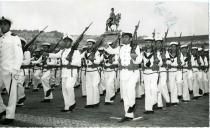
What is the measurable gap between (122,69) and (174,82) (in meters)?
3.34

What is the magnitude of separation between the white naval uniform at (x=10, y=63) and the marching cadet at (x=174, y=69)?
16.4 feet

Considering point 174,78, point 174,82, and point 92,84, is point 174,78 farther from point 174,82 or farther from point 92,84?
point 92,84

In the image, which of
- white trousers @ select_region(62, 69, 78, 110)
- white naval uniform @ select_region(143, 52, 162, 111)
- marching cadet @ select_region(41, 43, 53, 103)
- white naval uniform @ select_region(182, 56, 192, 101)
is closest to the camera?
white naval uniform @ select_region(143, 52, 162, 111)

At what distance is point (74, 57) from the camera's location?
29.2 feet

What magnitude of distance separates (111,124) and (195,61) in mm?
6976

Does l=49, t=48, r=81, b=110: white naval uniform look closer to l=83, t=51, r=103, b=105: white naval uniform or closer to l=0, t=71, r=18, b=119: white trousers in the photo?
l=83, t=51, r=103, b=105: white naval uniform

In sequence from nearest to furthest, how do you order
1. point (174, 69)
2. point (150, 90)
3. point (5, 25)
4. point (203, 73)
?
point (5, 25)
point (150, 90)
point (174, 69)
point (203, 73)

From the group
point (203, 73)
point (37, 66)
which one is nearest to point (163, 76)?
point (203, 73)

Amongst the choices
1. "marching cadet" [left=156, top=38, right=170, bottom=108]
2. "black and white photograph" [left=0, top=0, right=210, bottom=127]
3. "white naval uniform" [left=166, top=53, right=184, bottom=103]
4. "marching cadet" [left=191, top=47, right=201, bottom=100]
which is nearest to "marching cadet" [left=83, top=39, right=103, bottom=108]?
"black and white photograph" [left=0, top=0, right=210, bottom=127]

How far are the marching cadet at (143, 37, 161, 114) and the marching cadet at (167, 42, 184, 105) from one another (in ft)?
4.51

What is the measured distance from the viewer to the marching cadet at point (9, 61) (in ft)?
22.7

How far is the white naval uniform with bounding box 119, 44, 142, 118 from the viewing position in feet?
24.0

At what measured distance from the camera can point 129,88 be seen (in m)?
7.32

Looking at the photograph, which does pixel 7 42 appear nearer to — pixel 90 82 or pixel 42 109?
pixel 42 109
